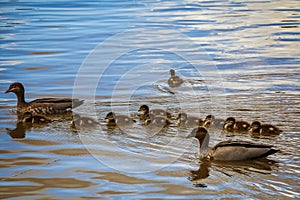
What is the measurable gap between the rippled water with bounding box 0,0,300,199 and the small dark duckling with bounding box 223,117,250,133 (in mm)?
141

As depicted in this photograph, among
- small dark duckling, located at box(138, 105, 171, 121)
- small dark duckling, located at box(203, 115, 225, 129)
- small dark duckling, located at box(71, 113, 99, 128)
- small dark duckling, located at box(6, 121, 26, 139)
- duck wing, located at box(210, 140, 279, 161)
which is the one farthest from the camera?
small dark duckling, located at box(138, 105, 171, 121)

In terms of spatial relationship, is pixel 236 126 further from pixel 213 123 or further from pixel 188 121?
pixel 188 121

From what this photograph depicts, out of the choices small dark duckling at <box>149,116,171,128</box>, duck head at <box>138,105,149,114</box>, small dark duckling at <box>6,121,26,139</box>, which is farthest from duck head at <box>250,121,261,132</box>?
small dark duckling at <box>6,121,26,139</box>

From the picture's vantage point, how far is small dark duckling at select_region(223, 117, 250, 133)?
778 cm

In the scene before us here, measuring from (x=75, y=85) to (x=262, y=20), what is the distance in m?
7.85

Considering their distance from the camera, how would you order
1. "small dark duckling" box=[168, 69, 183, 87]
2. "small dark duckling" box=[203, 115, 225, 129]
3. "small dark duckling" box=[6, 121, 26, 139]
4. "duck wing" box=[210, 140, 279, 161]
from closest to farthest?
"duck wing" box=[210, 140, 279, 161]
"small dark duckling" box=[6, 121, 26, 139]
"small dark duckling" box=[203, 115, 225, 129]
"small dark duckling" box=[168, 69, 183, 87]

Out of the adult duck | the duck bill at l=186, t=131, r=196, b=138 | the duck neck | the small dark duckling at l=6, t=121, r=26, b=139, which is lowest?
the adult duck

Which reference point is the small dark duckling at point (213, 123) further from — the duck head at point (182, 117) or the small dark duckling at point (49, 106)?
the small dark duckling at point (49, 106)

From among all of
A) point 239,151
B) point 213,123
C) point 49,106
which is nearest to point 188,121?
point 213,123

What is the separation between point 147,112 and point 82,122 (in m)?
0.87

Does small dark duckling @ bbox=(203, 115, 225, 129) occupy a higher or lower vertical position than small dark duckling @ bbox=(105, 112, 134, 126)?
lower

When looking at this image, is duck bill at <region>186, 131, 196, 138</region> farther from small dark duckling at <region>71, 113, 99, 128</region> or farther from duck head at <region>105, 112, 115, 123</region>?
small dark duckling at <region>71, 113, 99, 128</region>

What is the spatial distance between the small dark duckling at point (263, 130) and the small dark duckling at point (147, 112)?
121 centimetres

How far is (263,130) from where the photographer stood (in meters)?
7.59
